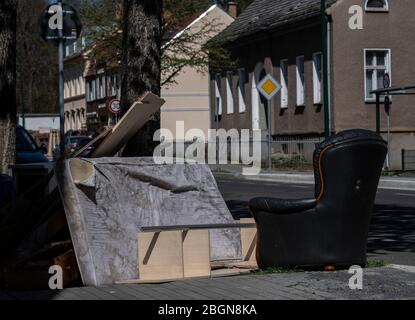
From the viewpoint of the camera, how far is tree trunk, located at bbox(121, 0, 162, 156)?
1121cm

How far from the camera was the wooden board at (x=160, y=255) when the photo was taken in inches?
359

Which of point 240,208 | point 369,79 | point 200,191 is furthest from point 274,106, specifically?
point 200,191

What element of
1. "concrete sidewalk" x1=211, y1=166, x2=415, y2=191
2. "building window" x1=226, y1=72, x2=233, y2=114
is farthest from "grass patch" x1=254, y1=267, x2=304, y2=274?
"building window" x1=226, y1=72, x2=233, y2=114

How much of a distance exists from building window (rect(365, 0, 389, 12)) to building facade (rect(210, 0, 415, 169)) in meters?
0.04

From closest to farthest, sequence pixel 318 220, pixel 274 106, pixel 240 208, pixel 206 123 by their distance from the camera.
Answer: pixel 318 220 → pixel 240 208 → pixel 274 106 → pixel 206 123

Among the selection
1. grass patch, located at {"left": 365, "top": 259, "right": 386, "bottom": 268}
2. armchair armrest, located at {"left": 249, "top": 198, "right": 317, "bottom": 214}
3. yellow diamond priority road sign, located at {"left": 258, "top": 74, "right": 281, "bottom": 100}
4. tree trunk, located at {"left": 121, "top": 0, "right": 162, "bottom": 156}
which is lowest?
grass patch, located at {"left": 365, "top": 259, "right": 386, "bottom": 268}

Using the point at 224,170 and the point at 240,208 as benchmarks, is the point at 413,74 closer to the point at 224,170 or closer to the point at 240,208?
the point at 224,170

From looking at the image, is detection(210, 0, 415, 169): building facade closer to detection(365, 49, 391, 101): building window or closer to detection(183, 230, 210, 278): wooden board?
detection(365, 49, 391, 101): building window

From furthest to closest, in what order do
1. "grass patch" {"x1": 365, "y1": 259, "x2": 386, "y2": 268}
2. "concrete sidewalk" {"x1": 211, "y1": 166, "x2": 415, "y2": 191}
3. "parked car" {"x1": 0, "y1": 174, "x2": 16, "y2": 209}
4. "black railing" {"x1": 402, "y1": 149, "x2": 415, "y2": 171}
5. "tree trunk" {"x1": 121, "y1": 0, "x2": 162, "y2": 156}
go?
"black railing" {"x1": 402, "y1": 149, "x2": 415, "y2": 171}
"concrete sidewalk" {"x1": 211, "y1": 166, "x2": 415, "y2": 191}
"tree trunk" {"x1": 121, "y1": 0, "x2": 162, "y2": 156}
"parked car" {"x1": 0, "y1": 174, "x2": 16, "y2": 209}
"grass patch" {"x1": 365, "y1": 259, "x2": 386, "y2": 268}

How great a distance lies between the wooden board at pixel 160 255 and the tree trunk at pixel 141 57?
232cm

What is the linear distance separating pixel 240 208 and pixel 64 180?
10.6 metres

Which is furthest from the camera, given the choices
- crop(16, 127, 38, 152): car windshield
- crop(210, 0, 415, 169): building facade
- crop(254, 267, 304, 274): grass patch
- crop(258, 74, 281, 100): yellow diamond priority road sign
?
crop(210, 0, 415, 169): building facade

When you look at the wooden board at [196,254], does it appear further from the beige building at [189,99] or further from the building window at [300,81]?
the beige building at [189,99]
